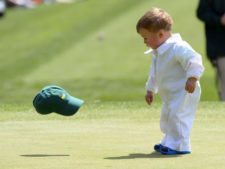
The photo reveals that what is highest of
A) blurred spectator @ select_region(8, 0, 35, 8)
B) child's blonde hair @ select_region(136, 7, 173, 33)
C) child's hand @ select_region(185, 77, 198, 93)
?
blurred spectator @ select_region(8, 0, 35, 8)

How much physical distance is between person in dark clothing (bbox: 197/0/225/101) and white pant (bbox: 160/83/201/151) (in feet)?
17.5

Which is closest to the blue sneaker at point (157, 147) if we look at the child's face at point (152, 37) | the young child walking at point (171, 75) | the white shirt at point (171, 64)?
the young child walking at point (171, 75)

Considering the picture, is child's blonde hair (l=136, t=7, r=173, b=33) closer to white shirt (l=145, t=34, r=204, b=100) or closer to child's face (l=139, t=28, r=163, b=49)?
child's face (l=139, t=28, r=163, b=49)

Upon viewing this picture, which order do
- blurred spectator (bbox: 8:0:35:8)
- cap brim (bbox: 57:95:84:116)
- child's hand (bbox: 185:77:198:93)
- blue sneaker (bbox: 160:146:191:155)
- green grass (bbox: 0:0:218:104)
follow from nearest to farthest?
child's hand (bbox: 185:77:198:93) < blue sneaker (bbox: 160:146:191:155) < cap brim (bbox: 57:95:84:116) < green grass (bbox: 0:0:218:104) < blurred spectator (bbox: 8:0:35:8)

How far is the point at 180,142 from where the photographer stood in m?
6.90

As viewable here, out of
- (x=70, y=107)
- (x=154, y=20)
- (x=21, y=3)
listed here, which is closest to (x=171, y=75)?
(x=154, y=20)

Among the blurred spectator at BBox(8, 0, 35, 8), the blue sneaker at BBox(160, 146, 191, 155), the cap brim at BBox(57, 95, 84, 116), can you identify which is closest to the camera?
the blue sneaker at BBox(160, 146, 191, 155)

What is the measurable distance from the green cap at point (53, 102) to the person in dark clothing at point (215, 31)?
5.14 m

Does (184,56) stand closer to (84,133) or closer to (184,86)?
(184,86)

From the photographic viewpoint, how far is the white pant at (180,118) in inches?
273

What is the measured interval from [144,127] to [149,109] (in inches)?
53.2

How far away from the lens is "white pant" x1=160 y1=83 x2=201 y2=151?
6.95 metres

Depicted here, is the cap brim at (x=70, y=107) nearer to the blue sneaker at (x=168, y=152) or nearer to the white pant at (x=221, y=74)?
the blue sneaker at (x=168, y=152)

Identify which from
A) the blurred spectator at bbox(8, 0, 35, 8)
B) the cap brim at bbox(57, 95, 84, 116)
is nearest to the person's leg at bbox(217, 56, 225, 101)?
the cap brim at bbox(57, 95, 84, 116)
